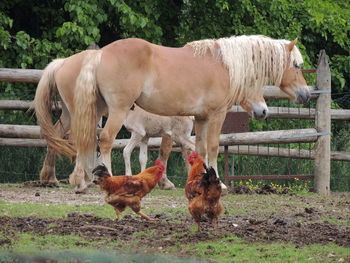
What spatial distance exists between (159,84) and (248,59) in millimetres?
1217

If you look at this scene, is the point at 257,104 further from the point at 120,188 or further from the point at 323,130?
the point at 120,188

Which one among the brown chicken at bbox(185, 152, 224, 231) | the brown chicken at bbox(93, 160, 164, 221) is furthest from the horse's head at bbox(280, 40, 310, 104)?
the brown chicken at bbox(185, 152, 224, 231)

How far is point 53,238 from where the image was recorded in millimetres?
6910

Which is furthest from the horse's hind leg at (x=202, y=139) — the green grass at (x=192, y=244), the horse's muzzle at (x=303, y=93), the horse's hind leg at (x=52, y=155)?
the horse's hind leg at (x=52, y=155)

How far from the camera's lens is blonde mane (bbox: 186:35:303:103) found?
1023 cm

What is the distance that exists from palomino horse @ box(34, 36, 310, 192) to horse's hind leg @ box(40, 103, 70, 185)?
0.39 m

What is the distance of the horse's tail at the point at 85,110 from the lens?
31.2 feet

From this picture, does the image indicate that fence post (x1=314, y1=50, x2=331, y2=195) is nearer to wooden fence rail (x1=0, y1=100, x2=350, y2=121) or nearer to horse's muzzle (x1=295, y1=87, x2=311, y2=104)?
wooden fence rail (x1=0, y1=100, x2=350, y2=121)

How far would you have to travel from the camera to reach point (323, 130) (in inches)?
478

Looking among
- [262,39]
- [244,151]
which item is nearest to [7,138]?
[244,151]

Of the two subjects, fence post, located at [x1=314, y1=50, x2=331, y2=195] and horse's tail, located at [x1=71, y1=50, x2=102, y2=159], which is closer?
horse's tail, located at [x1=71, y1=50, x2=102, y2=159]

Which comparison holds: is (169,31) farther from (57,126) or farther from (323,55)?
(57,126)

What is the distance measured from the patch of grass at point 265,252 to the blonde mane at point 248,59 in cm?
371

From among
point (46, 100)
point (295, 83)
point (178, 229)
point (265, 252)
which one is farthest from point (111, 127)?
point (265, 252)
